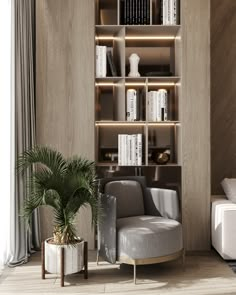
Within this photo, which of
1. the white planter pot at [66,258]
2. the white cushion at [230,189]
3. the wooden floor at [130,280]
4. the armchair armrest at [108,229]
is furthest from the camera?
the white cushion at [230,189]

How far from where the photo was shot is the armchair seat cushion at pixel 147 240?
122 inches

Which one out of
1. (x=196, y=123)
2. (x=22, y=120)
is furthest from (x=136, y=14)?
(x=22, y=120)

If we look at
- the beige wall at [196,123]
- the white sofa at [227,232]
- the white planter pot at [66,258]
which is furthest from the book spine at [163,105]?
the white planter pot at [66,258]

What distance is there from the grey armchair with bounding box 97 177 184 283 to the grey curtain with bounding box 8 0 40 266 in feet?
2.32

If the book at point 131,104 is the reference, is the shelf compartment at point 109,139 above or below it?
below

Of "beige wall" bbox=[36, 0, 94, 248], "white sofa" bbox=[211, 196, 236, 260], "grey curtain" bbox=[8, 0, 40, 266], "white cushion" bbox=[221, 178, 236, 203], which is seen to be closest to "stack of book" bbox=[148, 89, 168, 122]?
"beige wall" bbox=[36, 0, 94, 248]

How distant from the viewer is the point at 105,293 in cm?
288

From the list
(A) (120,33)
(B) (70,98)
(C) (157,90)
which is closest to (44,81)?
(B) (70,98)

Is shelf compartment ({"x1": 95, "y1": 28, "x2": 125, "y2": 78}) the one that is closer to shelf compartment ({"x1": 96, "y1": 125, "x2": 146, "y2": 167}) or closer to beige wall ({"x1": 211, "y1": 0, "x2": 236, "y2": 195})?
shelf compartment ({"x1": 96, "y1": 125, "x2": 146, "y2": 167})

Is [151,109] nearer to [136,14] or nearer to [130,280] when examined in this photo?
[136,14]

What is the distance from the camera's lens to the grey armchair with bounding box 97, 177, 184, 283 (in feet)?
10.2

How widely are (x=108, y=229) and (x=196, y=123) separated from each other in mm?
1419

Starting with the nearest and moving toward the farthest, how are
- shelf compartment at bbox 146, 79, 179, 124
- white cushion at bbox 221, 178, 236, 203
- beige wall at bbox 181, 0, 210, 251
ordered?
white cushion at bbox 221, 178, 236, 203, beige wall at bbox 181, 0, 210, 251, shelf compartment at bbox 146, 79, 179, 124

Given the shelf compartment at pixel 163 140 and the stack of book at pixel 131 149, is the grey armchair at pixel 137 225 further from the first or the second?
the shelf compartment at pixel 163 140
